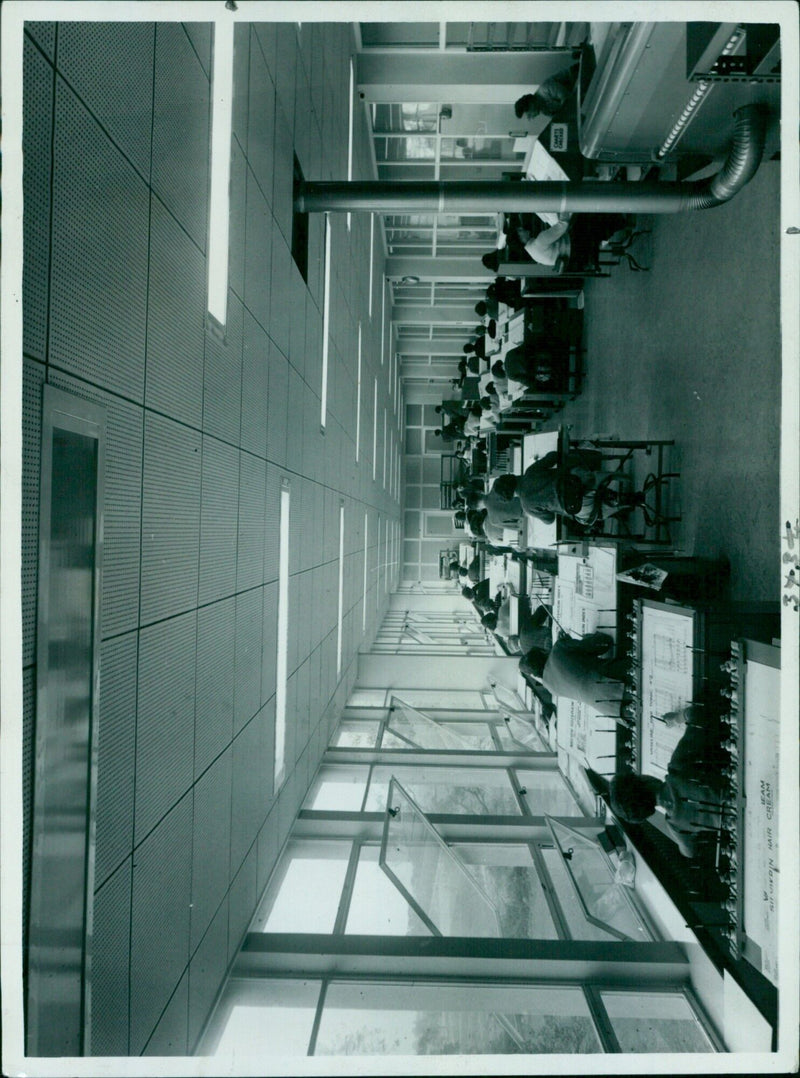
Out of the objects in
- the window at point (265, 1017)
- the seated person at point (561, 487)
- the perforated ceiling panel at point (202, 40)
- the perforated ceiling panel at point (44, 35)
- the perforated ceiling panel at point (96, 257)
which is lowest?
the window at point (265, 1017)

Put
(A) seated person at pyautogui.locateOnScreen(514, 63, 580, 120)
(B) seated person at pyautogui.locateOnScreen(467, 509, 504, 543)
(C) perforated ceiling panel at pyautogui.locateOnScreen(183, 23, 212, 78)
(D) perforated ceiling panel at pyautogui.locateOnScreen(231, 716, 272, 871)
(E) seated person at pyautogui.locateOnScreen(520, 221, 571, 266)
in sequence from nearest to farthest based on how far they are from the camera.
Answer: (C) perforated ceiling panel at pyautogui.locateOnScreen(183, 23, 212, 78) → (D) perforated ceiling panel at pyautogui.locateOnScreen(231, 716, 272, 871) → (E) seated person at pyautogui.locateOnScreen(520, 221, 571, 266) → (A) seated person at pyautogui.locateOnScreen(514, 63, 580, 120) → (B) seated person at pyautogui.locateOnScreen(467, 509, 504, 543)

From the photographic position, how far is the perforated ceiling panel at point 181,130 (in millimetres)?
2281

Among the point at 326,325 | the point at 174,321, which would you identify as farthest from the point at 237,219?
the point at 326,325

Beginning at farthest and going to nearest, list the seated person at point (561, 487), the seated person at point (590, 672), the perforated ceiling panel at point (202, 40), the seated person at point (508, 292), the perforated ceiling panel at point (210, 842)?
the seated person at point (508, 292)
the seated person at point (561, 487)
the seated person at point (590, 672)
the perforated ceiling panel at point (210, 842)
the perforated ceiling panel at point (202, 40)

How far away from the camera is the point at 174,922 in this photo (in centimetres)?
274

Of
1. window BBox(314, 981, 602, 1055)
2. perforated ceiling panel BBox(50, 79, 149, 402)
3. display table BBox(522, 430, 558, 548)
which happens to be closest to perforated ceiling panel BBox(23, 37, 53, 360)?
perforated ceiling panel BBox(50, 79, 149, 402)

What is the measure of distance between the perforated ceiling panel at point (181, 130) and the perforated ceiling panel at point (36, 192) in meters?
0.65

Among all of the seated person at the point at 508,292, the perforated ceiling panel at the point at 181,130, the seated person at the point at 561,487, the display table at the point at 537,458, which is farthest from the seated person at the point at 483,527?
the perforated ceiling panel at the point at 181,130

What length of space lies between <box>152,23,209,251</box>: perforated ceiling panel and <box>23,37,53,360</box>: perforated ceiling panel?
646mm

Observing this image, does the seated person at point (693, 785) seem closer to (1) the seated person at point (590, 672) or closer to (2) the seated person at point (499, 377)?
(1) the seated person at point (590, 672)

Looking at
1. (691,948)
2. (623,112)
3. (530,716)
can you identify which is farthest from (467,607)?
(623,112)

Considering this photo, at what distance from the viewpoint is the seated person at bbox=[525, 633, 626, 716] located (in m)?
3.93

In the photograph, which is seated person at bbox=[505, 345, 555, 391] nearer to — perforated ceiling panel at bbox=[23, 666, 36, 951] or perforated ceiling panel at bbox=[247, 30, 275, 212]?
perforated ceiling panel at bbox=[247, 30, 275, 212]

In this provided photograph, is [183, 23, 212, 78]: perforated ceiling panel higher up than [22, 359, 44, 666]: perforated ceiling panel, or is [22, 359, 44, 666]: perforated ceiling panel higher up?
[183, 23, 212, 78]: perforated ceiling panel
